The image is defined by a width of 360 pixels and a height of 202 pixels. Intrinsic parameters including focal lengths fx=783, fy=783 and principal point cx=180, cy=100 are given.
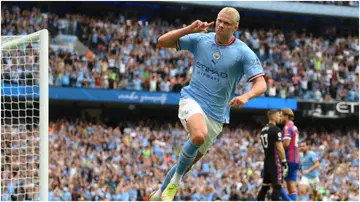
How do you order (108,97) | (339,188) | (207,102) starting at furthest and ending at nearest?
(108,97) < (339,188) < (207,102)

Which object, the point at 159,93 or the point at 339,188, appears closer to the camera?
the point at 339,188

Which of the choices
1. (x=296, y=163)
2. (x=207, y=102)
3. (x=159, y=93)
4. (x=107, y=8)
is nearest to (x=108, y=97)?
(x=159, y=93)

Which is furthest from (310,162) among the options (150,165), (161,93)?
(161,93)

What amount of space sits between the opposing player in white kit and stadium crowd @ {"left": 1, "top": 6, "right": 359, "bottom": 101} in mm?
20028

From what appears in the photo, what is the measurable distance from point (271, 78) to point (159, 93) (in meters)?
5.01

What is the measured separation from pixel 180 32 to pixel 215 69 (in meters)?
0.59

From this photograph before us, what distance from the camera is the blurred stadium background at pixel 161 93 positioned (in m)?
24.8

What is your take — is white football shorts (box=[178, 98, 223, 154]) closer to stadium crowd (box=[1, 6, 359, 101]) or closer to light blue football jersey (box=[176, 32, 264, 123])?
light blue football jersey (box=[176, 32, 264, 123])

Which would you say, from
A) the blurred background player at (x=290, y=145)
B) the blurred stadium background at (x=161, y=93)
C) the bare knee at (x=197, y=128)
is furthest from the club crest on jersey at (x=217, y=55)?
the blurred stadium background at (x=161, y=93)

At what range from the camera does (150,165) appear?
25.7 metres

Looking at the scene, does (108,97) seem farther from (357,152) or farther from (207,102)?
(207,102)

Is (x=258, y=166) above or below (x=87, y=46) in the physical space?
below

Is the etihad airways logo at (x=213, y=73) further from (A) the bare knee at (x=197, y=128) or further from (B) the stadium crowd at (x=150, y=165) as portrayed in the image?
(B) the stadium crowd at (x=150, y=165)

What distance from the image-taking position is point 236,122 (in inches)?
1355
